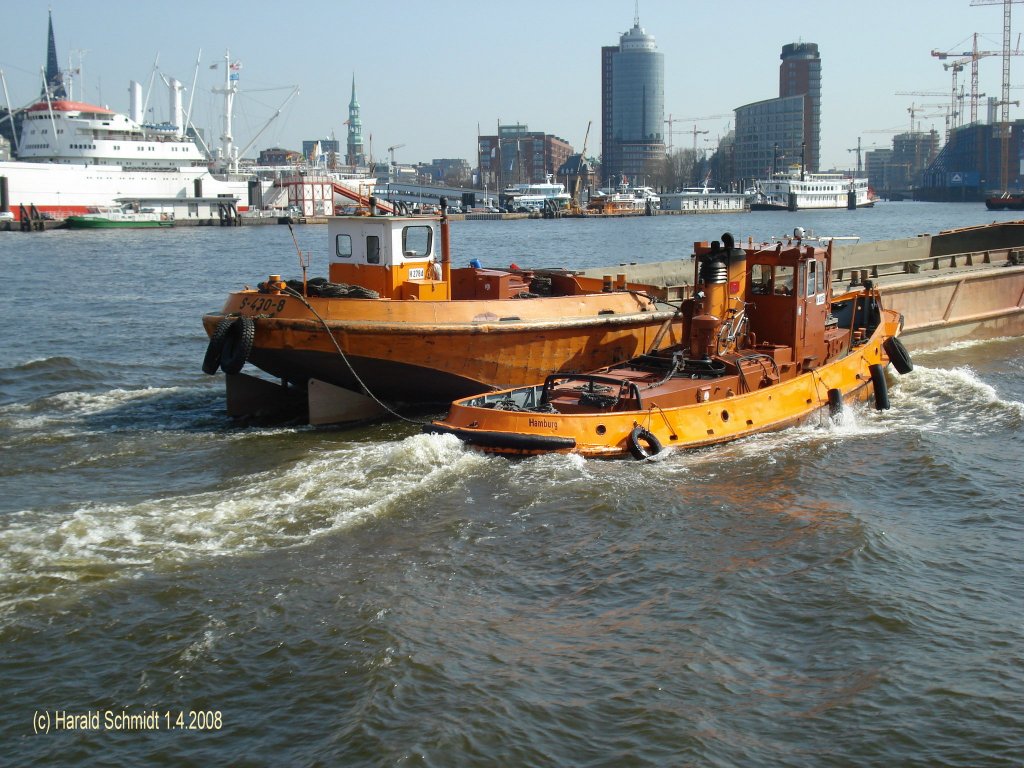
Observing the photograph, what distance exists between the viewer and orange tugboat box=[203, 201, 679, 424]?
15117 millimetres

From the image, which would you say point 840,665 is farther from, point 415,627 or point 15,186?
point 15,186

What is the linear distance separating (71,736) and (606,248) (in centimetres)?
5712

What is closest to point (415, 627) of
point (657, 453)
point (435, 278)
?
point (657, 453)

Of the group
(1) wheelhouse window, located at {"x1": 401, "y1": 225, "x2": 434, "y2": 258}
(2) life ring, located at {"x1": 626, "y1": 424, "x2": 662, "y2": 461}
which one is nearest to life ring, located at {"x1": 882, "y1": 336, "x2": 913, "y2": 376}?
(2) life ring, located at {"x1": 626, "y1": 424, "x2": 662, "y2": 461}

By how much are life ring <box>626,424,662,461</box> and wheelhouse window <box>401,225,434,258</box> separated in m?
5.26

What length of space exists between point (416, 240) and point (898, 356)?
8330mm

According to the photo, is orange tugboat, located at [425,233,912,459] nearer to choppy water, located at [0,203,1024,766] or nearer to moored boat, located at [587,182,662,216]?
choppy water, located at [0,203,1024,766]

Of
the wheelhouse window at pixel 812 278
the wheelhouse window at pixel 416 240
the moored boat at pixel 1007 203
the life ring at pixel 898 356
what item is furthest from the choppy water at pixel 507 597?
the moored boat at pixel 1007 203

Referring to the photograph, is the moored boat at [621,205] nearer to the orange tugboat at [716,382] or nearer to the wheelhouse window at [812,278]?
the orange tugboat at [716,382]

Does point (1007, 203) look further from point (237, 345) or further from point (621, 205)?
point (237, 345)

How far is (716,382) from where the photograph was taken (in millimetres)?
14289

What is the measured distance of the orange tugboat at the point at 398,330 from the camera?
15.1 meters

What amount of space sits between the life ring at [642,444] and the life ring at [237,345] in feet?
18.4

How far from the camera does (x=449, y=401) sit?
16.4 m
